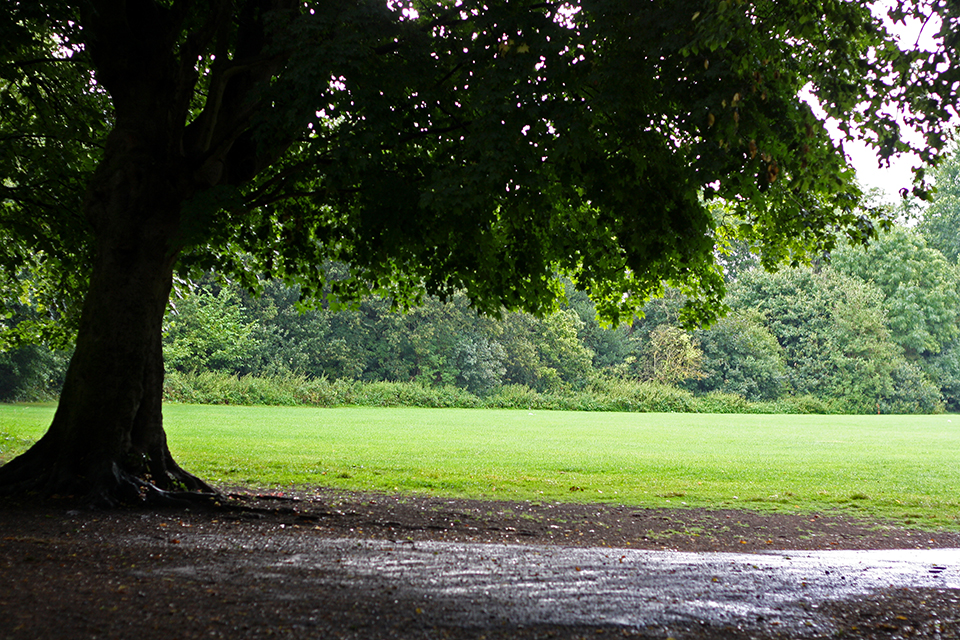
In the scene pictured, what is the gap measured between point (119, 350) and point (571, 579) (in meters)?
6.12

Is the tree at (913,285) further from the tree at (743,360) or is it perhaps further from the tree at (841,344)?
the tree at (743,360)

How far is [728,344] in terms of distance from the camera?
2286 inches

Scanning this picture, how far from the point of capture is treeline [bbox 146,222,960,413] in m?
54.1

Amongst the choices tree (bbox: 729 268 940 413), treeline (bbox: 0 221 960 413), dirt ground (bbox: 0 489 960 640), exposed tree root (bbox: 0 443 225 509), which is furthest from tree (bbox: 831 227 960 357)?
exposed tree root (bbox: 0 443 225 509)

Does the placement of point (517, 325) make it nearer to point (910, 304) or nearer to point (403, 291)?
point (910, 304)

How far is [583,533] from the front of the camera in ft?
30.0

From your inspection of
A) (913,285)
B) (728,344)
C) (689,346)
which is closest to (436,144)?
(689,346)

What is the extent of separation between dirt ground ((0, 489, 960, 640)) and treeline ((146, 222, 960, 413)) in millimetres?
41291

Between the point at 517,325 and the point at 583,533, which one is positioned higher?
the point at 517,325

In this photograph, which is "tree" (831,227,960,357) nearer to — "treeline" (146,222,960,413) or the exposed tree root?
"treeline" (146,222,960,413)

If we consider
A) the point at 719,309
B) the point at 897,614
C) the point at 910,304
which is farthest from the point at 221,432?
the point at 910,304

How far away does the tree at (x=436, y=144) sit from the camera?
6.89 m

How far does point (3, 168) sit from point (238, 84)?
397cm

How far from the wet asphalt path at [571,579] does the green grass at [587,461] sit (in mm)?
4814
